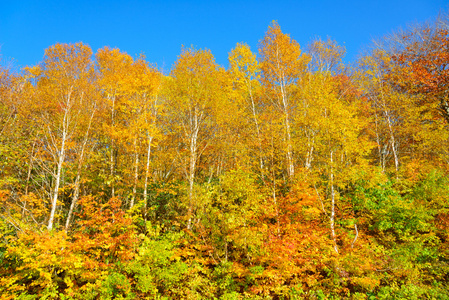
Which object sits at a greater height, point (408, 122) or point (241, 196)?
point (408, 122)

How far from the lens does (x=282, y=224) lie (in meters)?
9.39

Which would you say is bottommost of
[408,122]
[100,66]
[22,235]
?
[22,235]

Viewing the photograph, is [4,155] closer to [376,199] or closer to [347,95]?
[376,199]

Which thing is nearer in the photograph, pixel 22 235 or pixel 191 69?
pixel 22 235

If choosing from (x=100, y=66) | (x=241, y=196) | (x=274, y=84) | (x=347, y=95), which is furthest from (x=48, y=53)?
(x=347, y=95)

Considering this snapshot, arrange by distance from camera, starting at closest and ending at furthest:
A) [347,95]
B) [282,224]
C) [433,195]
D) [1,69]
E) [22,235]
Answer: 1. [22,235]
2. [282,224]
3. [433,195]
4. [1,69]
5. [347,95]

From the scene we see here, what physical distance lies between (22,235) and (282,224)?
997 cm

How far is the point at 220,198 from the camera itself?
9719 mm

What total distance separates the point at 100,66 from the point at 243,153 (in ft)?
36.1

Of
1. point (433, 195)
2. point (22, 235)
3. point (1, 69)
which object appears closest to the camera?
point (22, 235)

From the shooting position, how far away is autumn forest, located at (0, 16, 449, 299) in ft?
25.7

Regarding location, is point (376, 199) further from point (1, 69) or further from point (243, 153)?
point (1, 69)

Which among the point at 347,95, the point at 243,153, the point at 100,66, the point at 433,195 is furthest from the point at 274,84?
the point at 100,66

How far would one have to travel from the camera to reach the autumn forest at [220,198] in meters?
7.85
